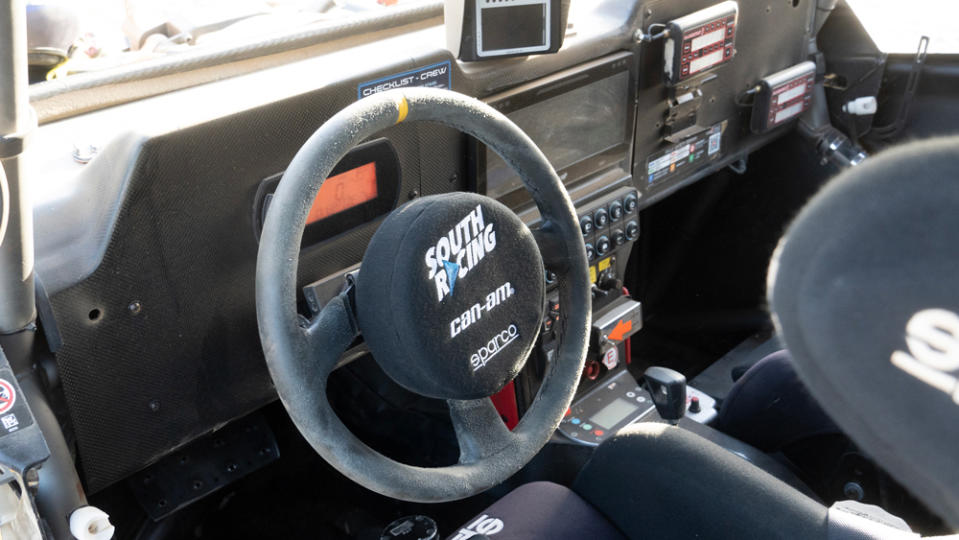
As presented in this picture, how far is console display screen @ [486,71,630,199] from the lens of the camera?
1774 mm

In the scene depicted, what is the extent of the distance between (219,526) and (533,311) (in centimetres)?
133

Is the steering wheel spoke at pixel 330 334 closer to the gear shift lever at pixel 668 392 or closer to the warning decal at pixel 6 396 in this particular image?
the warning decal at pixel 6 396

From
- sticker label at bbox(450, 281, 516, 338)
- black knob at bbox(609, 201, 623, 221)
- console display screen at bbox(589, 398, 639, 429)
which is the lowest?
console display screen at bbox(589, 398, 639, 429)

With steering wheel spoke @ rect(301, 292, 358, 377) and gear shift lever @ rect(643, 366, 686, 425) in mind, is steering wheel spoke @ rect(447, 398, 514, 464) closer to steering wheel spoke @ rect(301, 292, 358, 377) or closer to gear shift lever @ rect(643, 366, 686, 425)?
steering wheel spoke @ rect(301, 292, 358, 377)

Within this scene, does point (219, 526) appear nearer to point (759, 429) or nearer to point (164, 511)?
point (164, 511)

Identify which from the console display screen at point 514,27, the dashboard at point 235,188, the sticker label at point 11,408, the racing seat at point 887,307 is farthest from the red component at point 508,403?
the racing seat at point 887,307

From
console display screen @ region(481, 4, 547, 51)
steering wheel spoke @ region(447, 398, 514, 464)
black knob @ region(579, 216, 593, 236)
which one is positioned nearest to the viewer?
steering wheel spoke @ region(447, 398, 514, 464)

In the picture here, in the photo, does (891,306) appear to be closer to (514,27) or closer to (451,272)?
(451,272)

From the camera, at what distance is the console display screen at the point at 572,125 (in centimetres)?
177

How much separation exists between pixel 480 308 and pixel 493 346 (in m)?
0.06

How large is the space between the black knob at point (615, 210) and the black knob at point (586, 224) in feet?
0.24

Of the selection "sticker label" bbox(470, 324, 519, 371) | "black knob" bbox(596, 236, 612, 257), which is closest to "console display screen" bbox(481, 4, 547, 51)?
"black knob" bbox(596, 236, 612, 257)

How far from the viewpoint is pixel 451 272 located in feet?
3.59

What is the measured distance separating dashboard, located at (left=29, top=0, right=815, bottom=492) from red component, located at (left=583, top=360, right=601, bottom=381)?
250 mm
